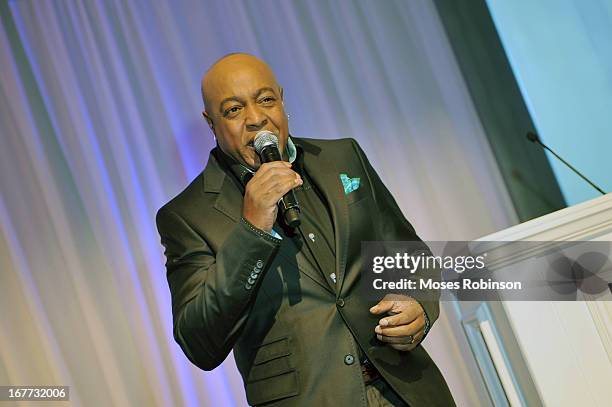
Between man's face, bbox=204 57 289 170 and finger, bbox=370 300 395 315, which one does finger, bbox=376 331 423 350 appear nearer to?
finger, bbox=370 300 395 315

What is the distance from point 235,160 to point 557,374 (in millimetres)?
1180

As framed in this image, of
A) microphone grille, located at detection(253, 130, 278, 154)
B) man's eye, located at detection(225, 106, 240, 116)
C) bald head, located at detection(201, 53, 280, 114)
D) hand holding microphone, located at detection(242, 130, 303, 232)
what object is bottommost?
hand holding microphone, located at detection(242, 130, 303, 232)

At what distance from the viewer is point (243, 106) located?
222 cm

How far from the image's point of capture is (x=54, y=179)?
12.4 ft

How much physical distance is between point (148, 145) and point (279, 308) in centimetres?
221

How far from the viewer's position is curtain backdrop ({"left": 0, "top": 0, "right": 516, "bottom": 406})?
363cm

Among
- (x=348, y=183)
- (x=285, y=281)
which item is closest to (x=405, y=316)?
(x=285, y=281)

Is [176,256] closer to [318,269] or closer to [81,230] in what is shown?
[318,269]

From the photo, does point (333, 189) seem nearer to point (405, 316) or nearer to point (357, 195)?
point (357, 195)

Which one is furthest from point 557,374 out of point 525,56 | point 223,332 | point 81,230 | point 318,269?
point 525,56

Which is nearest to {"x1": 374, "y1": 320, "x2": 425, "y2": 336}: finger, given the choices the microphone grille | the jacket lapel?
the jacket lapel

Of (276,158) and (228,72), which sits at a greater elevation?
(228,72)

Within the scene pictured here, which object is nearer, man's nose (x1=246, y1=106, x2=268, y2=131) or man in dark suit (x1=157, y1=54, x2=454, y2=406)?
man in dark suit (x1=157, y1=54, x2=454, y2=406)

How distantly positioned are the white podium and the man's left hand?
527 millimetres
